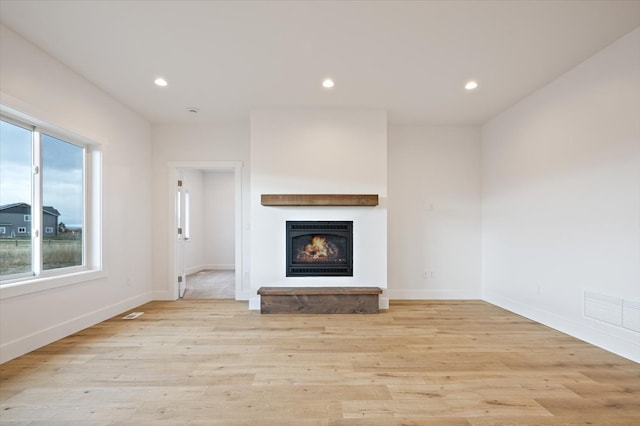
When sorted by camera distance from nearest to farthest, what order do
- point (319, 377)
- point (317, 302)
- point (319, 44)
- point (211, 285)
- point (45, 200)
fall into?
point (319, 377)
point (319, 44)
point (45, 200)
point (317, 302)
point (211, 285)

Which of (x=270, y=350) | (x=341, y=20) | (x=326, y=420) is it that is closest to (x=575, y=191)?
(x=341, y=20)

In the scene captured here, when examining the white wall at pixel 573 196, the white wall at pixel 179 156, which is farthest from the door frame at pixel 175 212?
the white wall at pixel 573 196

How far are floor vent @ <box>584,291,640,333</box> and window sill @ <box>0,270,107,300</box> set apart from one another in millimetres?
5321

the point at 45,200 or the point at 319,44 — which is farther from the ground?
the point at 319,44

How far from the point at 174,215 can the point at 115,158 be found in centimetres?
116

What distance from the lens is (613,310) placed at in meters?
2.56

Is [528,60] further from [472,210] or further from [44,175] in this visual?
[44,175]

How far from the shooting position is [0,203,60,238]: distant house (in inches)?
98.2

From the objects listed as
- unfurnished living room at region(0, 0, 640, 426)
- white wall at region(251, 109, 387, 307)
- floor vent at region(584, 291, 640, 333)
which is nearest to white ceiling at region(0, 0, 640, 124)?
unfurnished living room at region(0, 0, 640, 426)

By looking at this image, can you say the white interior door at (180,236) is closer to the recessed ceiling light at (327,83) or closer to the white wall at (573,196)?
the recessed ceiling light at (327,83)

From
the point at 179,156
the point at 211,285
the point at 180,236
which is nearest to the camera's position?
the point at 179,156

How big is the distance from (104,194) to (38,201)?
2.42ft

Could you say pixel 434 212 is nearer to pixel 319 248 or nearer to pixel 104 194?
pixel 319 248

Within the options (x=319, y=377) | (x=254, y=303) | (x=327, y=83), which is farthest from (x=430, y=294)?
(x=327, y=83)
